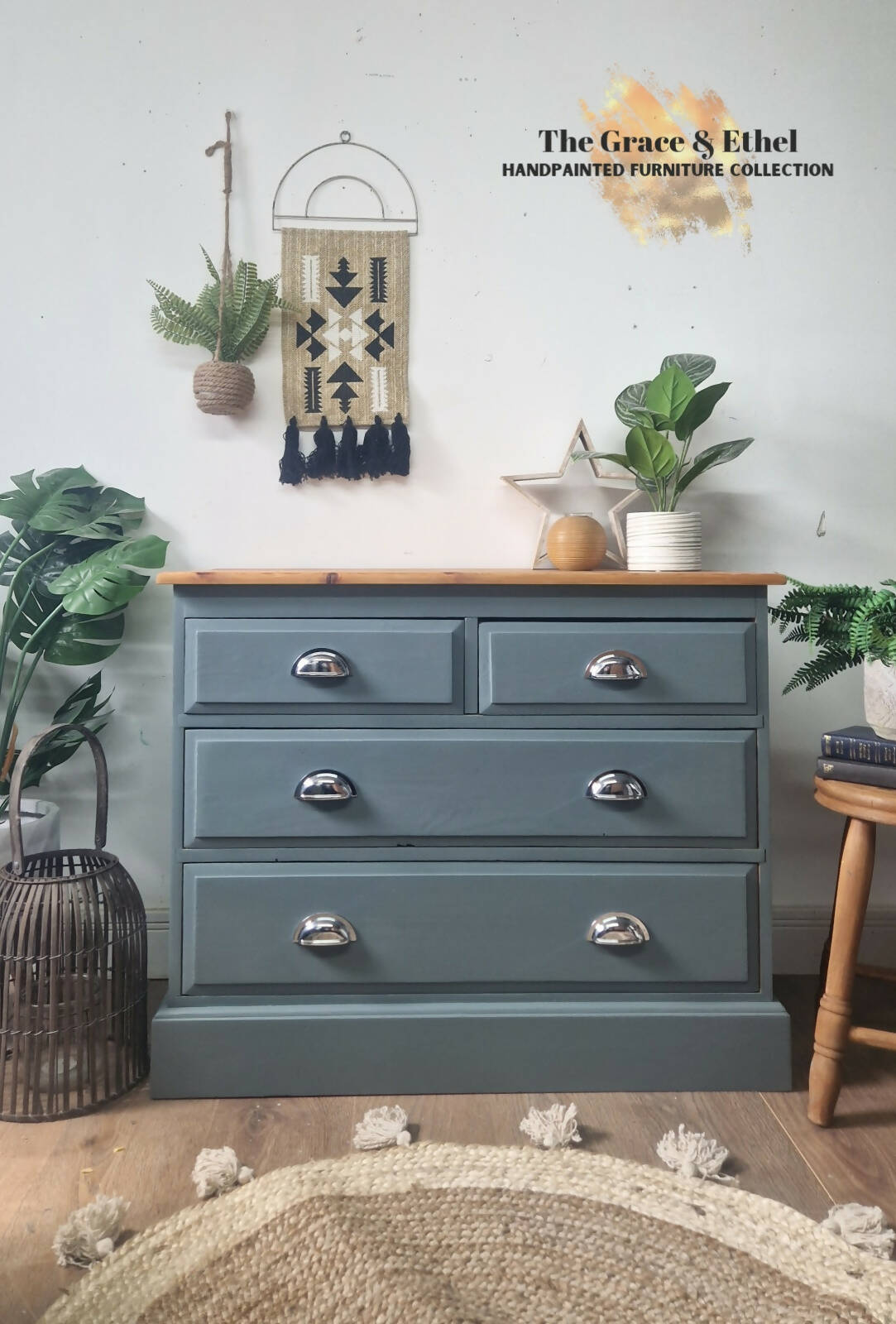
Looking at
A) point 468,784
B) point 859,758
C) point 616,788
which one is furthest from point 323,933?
point 859,758

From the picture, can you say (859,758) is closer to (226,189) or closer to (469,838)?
(469,838)

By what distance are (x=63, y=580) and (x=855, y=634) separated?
1.44 metres

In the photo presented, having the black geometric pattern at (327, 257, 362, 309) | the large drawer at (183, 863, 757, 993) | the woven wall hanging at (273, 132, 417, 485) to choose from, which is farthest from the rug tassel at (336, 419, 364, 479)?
the large drawer at (183, 863, 757, 993)

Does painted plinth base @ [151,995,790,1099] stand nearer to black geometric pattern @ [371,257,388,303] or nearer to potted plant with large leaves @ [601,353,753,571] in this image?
potted plant with large leaves @ [601,353,753,571]

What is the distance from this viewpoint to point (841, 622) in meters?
1.43

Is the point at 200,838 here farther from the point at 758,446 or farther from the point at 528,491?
the point at 758,446

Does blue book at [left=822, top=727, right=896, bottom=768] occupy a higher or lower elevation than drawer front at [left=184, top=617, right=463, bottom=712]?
lower

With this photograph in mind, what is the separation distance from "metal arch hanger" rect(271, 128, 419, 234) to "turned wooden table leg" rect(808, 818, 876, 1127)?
157 centimetres

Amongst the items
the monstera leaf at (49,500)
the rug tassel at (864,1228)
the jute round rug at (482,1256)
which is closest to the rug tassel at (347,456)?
the monstera leaf at (49,500)

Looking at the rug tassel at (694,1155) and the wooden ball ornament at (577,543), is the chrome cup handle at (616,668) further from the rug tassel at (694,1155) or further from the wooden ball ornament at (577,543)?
the rug tassel at (694,1155)

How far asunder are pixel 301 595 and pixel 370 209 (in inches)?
39.6

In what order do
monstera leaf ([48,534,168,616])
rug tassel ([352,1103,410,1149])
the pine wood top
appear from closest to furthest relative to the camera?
1. rug tassel ([352,1103,410,1149])
2. the pine wood top
3. monstera leaf ([48,534,168,616])

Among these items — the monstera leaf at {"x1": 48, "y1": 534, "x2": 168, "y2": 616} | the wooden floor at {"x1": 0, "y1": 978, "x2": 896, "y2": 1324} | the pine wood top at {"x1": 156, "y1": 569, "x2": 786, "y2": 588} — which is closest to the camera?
the wooden floor at {"x1": 0, "y1": 978, "x2": 896, "y2": 1324}

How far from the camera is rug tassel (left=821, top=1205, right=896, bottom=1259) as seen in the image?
1097 millimetres
